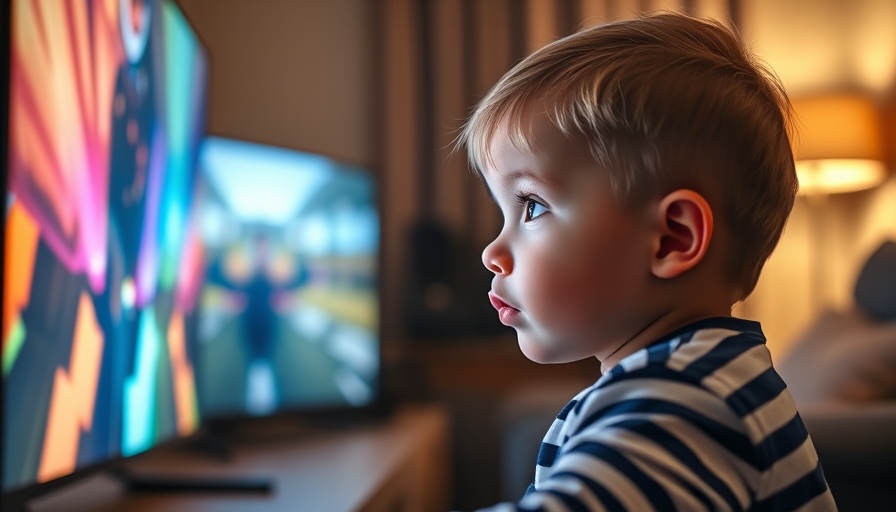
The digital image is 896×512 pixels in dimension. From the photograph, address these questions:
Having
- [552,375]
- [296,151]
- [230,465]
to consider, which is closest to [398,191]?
[552,375]

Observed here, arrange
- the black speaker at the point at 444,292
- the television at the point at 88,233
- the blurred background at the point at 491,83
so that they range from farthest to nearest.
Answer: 1. the blurred background at the point at 491,83
2. the black speaker at the point at 444,292
3. the television at the point at 88,233

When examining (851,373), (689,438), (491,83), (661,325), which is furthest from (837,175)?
(689,438)

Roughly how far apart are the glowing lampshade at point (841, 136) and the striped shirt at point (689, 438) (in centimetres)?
272

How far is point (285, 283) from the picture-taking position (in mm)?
1935

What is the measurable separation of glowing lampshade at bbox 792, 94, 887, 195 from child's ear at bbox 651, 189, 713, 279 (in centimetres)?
267

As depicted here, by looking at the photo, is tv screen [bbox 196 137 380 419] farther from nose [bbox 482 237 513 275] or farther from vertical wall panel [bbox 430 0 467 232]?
vertical wall panel [bbox 430 0 467 232]

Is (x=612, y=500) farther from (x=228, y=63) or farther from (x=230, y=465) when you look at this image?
(x=228, y=63)

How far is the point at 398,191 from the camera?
3.77m

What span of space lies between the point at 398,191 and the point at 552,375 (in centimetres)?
115

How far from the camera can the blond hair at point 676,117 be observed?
0.69m

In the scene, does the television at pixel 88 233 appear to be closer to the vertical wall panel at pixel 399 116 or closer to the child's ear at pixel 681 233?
the child's ear at pixel 681 233

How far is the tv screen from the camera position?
1.74 meters

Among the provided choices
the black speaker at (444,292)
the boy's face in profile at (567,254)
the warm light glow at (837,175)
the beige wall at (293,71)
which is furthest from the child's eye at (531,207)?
the warm light glow at (837,175)

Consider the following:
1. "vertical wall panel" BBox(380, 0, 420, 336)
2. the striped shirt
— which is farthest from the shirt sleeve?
"vertical wall panel" BBox(380, 0, 420, 336)
